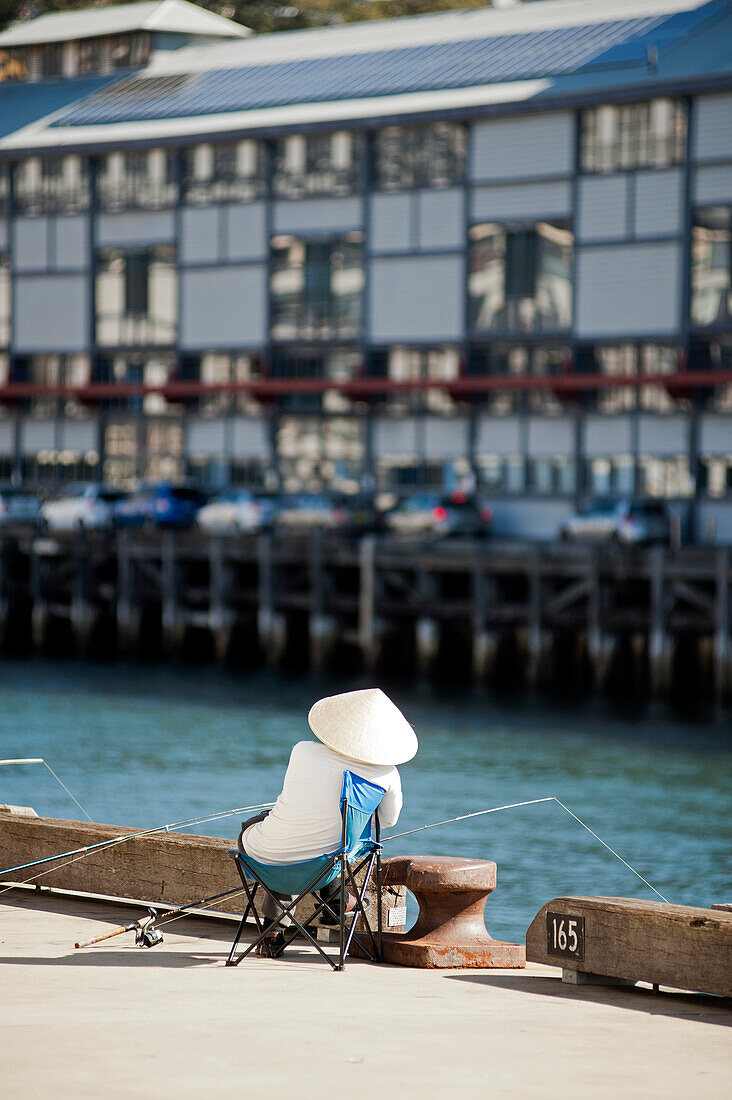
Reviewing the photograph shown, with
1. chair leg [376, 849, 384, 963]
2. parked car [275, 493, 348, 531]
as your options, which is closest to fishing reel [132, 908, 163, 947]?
chair leg [376, 849, 384, 963]

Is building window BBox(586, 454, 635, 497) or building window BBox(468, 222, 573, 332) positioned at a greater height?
building window BBox(468, 222, 573, 332)

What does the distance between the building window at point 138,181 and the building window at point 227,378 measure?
5.16 meters

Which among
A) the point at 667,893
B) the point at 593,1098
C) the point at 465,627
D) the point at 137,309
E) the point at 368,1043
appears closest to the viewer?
the point at 593,1098

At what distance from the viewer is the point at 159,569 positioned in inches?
→ 1780

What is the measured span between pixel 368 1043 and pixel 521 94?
42.0 m

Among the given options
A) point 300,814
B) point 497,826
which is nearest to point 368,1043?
point 300,814

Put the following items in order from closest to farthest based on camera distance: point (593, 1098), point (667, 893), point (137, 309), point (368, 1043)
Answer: point (593, 1098) → point (368, 1043) → point (667, 893) → point (137, 309)

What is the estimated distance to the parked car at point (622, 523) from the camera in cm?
4175

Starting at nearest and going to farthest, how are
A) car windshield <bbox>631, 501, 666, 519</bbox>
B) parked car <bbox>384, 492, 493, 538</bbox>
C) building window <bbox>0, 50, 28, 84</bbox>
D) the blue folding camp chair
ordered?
the blue folding camp chair → car windshield <bbox>631, 501, 666, 519</bbox> → parked car <bbox>384, 492, 493, 538</bbox> → building window <bbox>0, 50, 28, 84</bbox>

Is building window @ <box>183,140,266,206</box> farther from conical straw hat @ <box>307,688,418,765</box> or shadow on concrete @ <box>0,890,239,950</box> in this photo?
conical straw hat @ <box>307,688,418,765</box>

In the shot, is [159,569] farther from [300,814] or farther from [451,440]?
[300,814]

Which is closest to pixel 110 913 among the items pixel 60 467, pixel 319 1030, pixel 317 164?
pixel 319 1030

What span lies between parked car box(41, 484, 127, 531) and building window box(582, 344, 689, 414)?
1445cm

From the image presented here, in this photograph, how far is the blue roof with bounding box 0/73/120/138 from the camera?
57.9 meters
